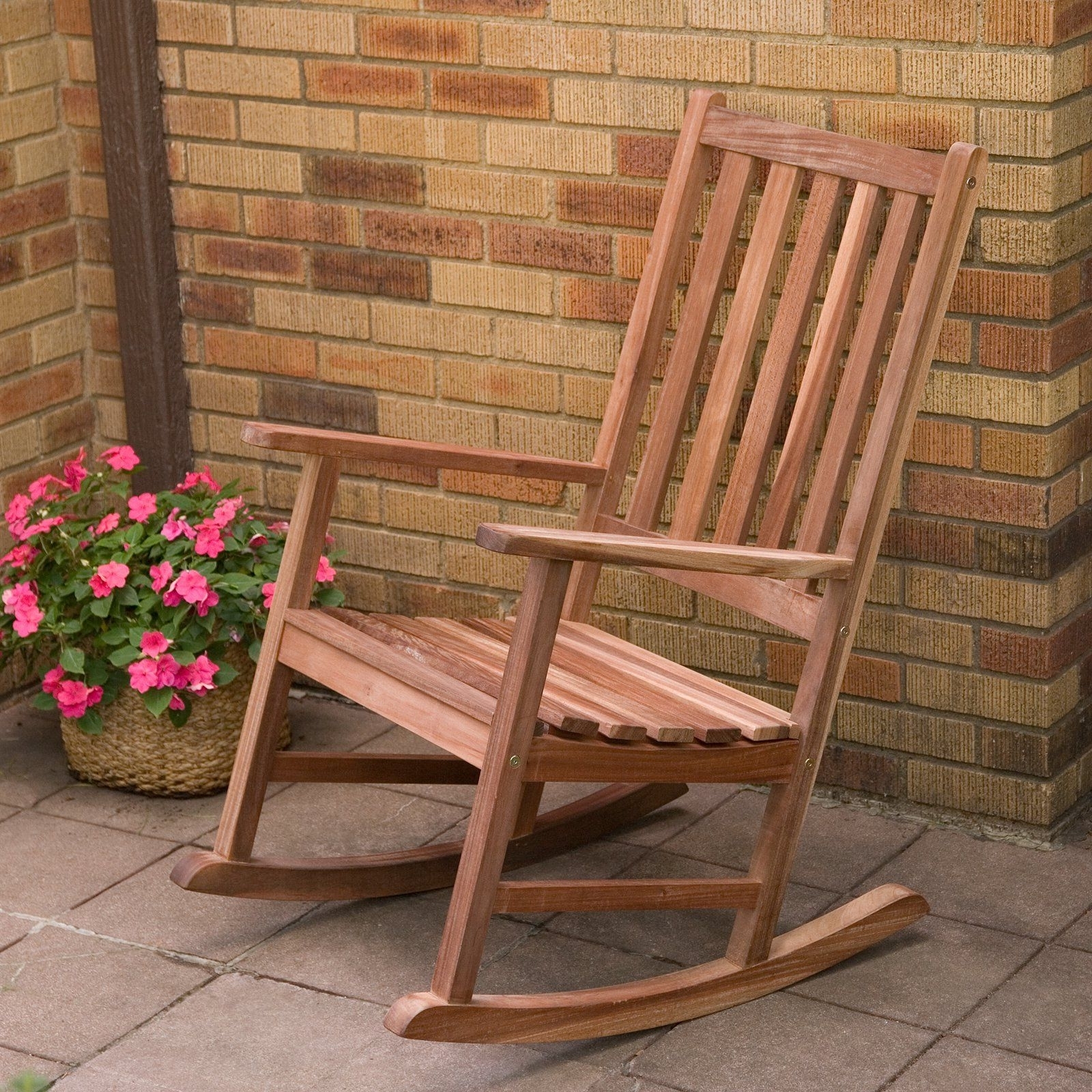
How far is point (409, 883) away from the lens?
8.43ft

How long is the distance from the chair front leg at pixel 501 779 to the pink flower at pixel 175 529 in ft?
3.10

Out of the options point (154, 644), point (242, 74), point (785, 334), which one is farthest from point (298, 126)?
point (785, 334)

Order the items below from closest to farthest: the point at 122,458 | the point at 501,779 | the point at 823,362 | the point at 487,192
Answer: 1. the point at 501,779
2. the point at 823,362
3. the point at 487,192
4. the point at 122,458

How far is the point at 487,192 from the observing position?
2.90 metres

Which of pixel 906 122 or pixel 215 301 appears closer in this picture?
pixel 906 122

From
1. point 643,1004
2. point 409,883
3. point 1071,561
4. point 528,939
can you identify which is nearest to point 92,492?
point 409,883

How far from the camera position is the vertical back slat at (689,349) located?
8.43 feet

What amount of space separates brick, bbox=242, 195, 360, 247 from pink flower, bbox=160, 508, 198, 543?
20.9 inches

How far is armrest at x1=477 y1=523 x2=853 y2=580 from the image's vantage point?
1971 millimetres

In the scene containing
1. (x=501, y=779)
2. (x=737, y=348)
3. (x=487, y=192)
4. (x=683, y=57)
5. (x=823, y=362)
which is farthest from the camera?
(x=487, y=192)

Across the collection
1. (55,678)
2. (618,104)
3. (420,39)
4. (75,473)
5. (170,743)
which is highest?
(420,39)

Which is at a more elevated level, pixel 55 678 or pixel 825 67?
pixel 825 67

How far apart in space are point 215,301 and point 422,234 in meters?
0.44

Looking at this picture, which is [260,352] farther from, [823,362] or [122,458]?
[823,362]
